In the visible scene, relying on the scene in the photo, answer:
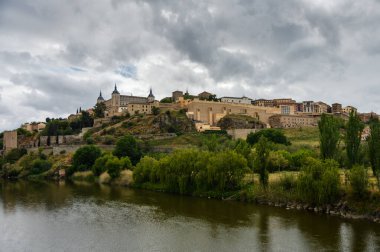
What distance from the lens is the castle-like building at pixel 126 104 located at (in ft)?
364

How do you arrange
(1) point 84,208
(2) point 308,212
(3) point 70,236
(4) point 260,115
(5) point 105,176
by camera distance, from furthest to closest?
(4) point 260,115, (5) point 105,176, (1) point 84,208, (2) point 308,212, (3) point 70,236

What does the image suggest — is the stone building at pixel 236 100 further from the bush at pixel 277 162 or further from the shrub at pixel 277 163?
the shrub at pixel 277 163

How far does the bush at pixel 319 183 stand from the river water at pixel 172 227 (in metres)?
1.71

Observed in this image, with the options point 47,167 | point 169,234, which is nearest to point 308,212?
point 169,234

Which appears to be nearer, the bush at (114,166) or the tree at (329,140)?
the tree at (329,140)

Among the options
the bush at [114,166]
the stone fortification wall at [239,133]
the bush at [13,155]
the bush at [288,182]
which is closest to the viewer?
the bush at [288,182]

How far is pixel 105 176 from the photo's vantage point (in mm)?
60938

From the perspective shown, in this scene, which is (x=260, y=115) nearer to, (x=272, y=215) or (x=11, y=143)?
(x=11, y=143)

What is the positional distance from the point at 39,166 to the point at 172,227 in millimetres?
54080

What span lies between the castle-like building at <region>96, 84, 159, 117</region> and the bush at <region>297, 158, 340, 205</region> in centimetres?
7590

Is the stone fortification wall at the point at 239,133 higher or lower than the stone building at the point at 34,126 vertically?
lower

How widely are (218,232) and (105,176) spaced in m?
36.5

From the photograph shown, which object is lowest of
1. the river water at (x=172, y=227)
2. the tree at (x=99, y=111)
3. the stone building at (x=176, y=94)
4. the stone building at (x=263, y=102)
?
the river water at (x=172, y=227)

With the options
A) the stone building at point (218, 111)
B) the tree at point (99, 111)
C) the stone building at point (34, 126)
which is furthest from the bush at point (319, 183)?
the stone building at point (34, 126)
